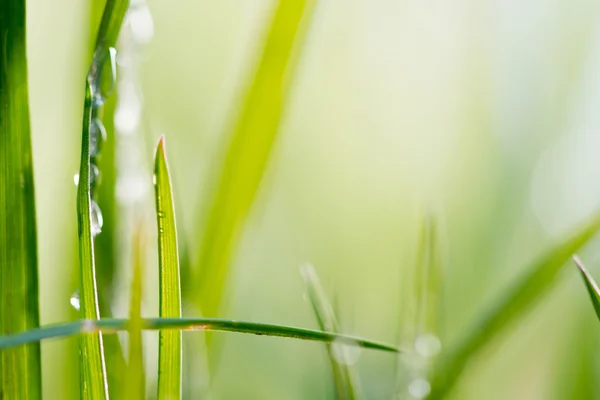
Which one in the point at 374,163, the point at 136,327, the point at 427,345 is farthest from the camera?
the point at 374,163

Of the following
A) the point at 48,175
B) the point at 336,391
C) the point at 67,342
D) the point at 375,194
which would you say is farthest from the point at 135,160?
the point at 375,194

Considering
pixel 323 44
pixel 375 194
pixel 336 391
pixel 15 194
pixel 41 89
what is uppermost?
pixel 323 44

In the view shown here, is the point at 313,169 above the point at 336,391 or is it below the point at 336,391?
above

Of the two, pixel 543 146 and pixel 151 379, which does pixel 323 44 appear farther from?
pixel 151 379

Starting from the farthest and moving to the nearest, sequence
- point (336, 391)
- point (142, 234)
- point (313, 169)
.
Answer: point (313, 169)
point (336, 391)
point (142, 234)

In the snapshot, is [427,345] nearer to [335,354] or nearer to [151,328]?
[335,354]

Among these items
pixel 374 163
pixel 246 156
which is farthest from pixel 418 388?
pixel 374 163
